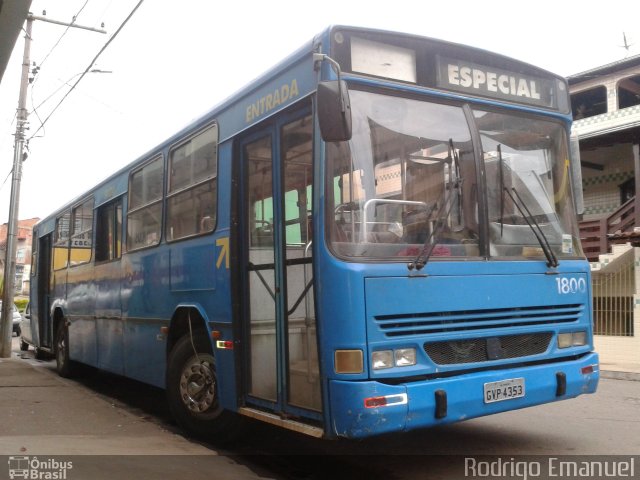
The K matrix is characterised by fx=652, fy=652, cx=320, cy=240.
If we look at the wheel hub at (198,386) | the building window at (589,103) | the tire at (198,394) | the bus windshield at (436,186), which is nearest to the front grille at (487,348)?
the bus windshield at (436,186)

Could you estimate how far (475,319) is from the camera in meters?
4.56

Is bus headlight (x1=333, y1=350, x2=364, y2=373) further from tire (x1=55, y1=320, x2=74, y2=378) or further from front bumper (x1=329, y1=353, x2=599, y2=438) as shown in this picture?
tire (x1=55, y1=320, x2=74, y2=378)

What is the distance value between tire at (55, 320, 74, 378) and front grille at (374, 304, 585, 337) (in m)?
8.17

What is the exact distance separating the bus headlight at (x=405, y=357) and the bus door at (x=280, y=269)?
2.02 feet

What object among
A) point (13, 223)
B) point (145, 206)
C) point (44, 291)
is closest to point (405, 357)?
point (145, 206)

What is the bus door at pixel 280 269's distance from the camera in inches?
185

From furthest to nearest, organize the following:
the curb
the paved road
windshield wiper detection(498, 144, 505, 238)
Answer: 1. the curb
2. the paved road
3. windshield wiper detection(498, 144, 505, 238)

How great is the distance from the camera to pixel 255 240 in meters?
5.35

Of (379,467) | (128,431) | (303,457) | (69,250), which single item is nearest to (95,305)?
(69,250)

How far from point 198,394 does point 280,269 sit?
1.85 meters

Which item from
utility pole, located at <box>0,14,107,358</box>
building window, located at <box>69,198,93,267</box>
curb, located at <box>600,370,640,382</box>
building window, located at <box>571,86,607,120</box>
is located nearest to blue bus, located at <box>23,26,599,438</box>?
building window, located at <box>69,198,93,267</box>

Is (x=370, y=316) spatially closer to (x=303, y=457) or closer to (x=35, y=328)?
(x=303, y=457)

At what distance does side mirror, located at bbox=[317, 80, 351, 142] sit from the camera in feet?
13.5

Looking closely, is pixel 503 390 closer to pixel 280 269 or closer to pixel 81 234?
pixel 280 269
